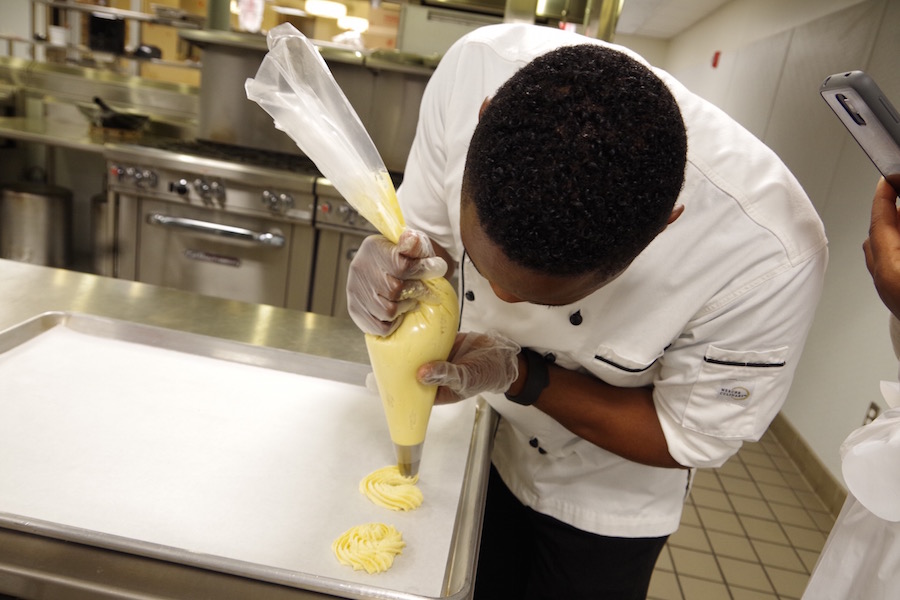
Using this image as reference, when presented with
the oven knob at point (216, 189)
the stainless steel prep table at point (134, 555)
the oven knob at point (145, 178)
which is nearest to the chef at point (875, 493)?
the stainless steel prep table at point (134, 555)

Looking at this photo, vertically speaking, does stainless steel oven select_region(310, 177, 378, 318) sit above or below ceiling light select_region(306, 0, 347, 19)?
below

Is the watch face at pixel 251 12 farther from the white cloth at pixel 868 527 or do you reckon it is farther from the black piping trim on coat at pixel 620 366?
the white cloth at pixel 868 527

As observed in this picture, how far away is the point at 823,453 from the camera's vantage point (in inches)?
129

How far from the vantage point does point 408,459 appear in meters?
0.97

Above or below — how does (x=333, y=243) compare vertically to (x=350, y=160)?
below

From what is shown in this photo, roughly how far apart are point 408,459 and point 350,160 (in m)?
0.45

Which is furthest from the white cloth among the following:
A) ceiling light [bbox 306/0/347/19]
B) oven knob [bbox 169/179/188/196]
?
ceiling light [bbox 306/0/347/19]

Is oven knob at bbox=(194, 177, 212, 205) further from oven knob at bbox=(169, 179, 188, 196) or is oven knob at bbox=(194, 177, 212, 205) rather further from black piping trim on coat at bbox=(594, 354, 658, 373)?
black piping trim on coat at bbox=(594, 354, 658, 373)

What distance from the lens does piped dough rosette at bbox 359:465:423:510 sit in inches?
36.3

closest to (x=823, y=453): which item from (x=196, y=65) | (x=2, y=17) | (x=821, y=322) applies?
(x=821, y=322)

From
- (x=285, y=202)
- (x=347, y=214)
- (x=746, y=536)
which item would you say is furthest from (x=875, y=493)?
(x=285, y=202)

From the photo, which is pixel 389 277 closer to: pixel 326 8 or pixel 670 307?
pixel 670 307

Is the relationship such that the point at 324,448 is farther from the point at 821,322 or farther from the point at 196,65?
the point at 196,65

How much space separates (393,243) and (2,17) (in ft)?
22.3
